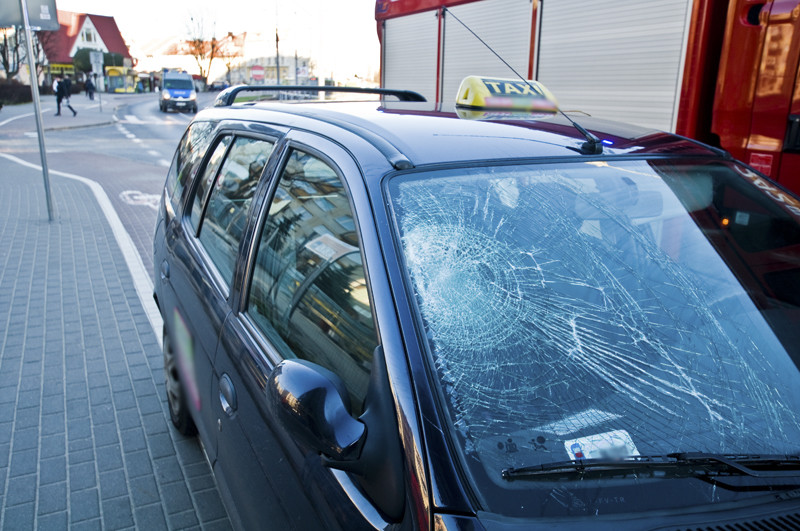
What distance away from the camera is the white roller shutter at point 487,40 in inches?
225

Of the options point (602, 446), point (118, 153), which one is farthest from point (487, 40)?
point (118, 153)

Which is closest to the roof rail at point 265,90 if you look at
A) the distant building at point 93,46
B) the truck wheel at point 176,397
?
the truck wheel at point 176,397

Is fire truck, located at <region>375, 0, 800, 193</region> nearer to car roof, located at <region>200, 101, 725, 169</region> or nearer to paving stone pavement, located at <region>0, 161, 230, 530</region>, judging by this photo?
car roof, located at <region>200, 101, 725, 169</region>

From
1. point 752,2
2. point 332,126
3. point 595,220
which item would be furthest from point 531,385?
point 752,2

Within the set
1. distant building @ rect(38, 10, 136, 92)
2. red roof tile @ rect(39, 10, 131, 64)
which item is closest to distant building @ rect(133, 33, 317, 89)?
red roof tile @ rect(39, 10, 131, 64)

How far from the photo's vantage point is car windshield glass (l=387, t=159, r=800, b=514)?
1370 millimetres

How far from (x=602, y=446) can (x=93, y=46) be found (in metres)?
98.2

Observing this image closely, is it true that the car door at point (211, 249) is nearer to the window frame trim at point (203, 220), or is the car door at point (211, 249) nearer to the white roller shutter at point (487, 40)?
the window frame trim at point (203, 220)

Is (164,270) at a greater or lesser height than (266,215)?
lesser

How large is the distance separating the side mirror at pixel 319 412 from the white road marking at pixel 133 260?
3733 mm

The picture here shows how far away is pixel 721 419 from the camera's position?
4.77 feet

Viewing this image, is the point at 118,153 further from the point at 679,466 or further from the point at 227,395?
the point at 679,466

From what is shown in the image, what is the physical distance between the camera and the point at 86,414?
3738 mm

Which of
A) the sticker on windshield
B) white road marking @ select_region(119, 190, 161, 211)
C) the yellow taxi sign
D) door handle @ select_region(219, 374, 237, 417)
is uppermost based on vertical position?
the yellow taxi sign
